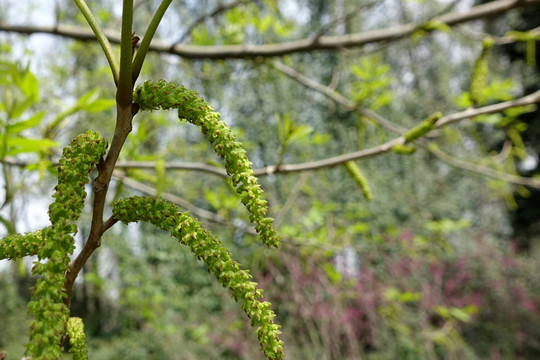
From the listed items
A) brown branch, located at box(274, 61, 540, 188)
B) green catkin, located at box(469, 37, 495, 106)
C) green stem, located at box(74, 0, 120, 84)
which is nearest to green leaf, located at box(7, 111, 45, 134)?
green stem, located at box(74, 0, 120, 84)

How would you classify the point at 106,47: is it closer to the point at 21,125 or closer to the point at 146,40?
the point at 146,40

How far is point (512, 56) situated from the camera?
25.6 feet

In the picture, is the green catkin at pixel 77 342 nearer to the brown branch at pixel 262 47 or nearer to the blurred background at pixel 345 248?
the brown branch at pixel 262 47

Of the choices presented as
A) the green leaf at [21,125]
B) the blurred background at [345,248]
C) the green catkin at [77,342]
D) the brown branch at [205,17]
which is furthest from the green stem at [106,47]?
the blurred background at [345,248]

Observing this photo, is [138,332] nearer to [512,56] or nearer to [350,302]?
[350,302]

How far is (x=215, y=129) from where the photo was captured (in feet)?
0.89

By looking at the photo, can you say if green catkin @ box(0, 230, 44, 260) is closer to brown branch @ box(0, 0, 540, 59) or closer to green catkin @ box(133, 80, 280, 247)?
green catkin @ box(133, 80, 280, 247)

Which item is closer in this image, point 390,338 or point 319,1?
point 390,338

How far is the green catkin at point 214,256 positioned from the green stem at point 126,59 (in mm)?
60

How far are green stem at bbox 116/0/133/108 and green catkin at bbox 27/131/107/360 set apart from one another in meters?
0.03

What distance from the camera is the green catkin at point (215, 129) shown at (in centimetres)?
27

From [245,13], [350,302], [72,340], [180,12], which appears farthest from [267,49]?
[180,12]

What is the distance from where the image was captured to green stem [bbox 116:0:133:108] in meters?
0.24

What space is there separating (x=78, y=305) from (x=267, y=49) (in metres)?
7.10
